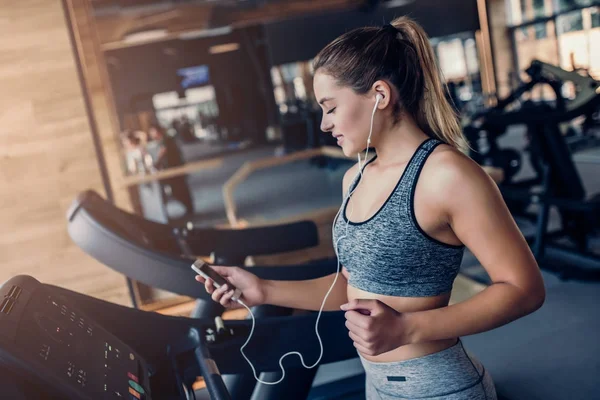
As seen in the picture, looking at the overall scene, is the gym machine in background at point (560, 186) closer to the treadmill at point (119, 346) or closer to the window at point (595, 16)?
the treadmill at point (119, 346)

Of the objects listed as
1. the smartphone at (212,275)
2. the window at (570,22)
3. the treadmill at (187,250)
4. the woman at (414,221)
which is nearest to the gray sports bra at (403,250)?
the woman at (414,221)

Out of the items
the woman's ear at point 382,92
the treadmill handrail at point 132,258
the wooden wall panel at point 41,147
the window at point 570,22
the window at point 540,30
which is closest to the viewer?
the woman's ear at point 382,92

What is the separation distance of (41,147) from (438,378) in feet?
6.36

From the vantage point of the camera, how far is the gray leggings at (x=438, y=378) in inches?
43.0

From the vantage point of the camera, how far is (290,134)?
1344cm

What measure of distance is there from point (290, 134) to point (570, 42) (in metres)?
6.36

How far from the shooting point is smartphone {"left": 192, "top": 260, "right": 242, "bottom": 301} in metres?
1.17

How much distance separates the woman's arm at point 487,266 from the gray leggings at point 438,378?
156mm

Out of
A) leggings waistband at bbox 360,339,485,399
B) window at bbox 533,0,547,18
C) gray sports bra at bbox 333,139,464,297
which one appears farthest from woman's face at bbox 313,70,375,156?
window at bbox 533,0,547,18

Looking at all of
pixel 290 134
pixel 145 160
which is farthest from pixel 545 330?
pixel 290 134

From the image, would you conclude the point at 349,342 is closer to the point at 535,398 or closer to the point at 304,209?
the point at 535,398

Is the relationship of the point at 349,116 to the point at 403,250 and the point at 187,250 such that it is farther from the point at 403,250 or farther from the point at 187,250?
the point at 187,250

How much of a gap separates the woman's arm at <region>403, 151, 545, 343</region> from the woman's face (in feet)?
0.67

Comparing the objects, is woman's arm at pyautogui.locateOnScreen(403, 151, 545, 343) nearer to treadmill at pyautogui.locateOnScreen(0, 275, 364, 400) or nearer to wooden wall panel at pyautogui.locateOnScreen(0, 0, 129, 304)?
treadmill at pyautogui.locateOnScreen(0, 275, 364, 400)
